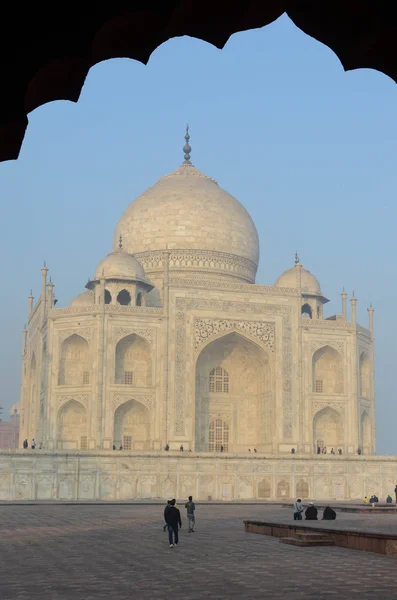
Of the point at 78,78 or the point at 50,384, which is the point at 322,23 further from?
the point at 50,384

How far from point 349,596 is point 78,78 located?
18.4ft

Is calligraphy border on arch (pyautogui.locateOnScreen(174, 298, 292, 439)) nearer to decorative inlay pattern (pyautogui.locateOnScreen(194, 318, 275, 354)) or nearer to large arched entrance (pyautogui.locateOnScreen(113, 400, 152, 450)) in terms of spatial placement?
decorative inlay pattern (pyautogui.locateOnScreen(194, 318, 275, 354))

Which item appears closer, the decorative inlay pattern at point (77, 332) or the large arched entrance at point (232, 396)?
the decorative inlay pattern at point (77, 332)

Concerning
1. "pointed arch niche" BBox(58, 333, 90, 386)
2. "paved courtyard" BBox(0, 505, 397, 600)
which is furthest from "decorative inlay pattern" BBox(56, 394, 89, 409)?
"paved courtyard" BBox(0, 505, 397, 600)

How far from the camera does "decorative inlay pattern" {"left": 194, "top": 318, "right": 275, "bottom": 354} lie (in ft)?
112

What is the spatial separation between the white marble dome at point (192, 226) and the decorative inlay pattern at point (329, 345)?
Result: 6.32m

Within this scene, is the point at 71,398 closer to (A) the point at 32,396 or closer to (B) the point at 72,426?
(B) the point at 72,426

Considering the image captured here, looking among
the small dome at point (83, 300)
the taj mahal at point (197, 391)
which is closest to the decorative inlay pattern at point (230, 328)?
the taj mahal at point (197, 391)

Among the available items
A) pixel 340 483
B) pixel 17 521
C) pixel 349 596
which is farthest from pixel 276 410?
pixel 349 596

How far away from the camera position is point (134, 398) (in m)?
33.0

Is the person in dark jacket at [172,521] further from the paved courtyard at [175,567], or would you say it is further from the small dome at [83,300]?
the small dome at [83,300]

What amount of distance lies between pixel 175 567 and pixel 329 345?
86.8ft

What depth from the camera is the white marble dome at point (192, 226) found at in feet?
132

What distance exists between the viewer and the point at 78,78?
3141 mm
